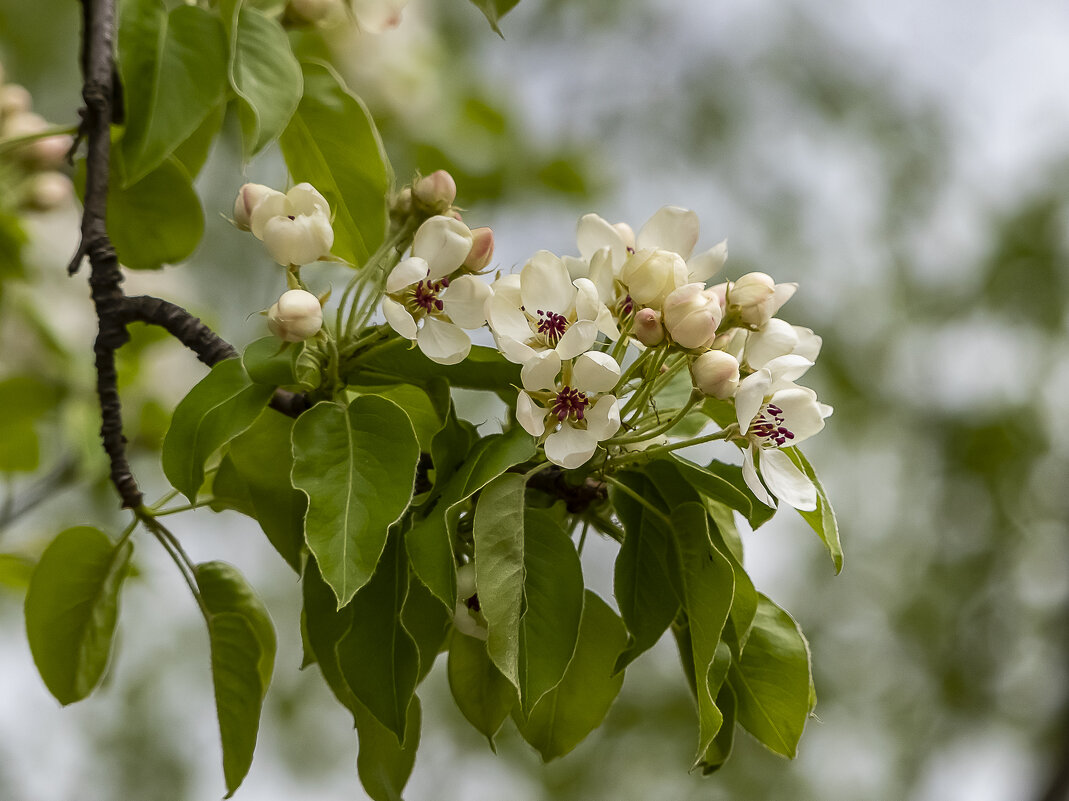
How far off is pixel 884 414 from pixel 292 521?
329cm

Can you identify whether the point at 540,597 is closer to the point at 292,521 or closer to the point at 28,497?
the point at 292,521

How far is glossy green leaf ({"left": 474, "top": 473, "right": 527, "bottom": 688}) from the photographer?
0.48m

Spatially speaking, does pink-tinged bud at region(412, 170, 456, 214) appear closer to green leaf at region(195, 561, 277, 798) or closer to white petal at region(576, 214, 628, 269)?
white petal at region(576, 214, 628, 269)

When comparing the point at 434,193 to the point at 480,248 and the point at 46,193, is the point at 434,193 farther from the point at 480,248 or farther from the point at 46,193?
the point at 46,193

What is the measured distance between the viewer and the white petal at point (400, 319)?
1.70 ft

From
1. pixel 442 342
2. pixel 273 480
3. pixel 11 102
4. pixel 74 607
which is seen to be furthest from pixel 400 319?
pixel 11 102

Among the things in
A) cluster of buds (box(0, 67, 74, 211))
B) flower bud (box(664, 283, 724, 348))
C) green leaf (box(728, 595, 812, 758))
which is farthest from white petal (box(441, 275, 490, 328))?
cluster of buds (box(0, 67, 74, 211))

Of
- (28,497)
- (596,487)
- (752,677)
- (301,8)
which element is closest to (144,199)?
(301,8)

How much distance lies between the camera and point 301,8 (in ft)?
2.50

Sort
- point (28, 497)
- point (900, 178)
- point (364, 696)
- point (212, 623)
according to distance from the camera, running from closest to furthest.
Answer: point (364, 696)
point (212, 623)
point (28, 497)
point (900, 178)

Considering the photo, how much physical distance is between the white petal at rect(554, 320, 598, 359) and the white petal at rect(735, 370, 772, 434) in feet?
0.27

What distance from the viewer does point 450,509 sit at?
1.60ft

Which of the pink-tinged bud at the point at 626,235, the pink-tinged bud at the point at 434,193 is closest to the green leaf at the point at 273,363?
the pink-tinged bud at the point at 434,193

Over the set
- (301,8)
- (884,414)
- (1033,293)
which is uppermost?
(301,8)
